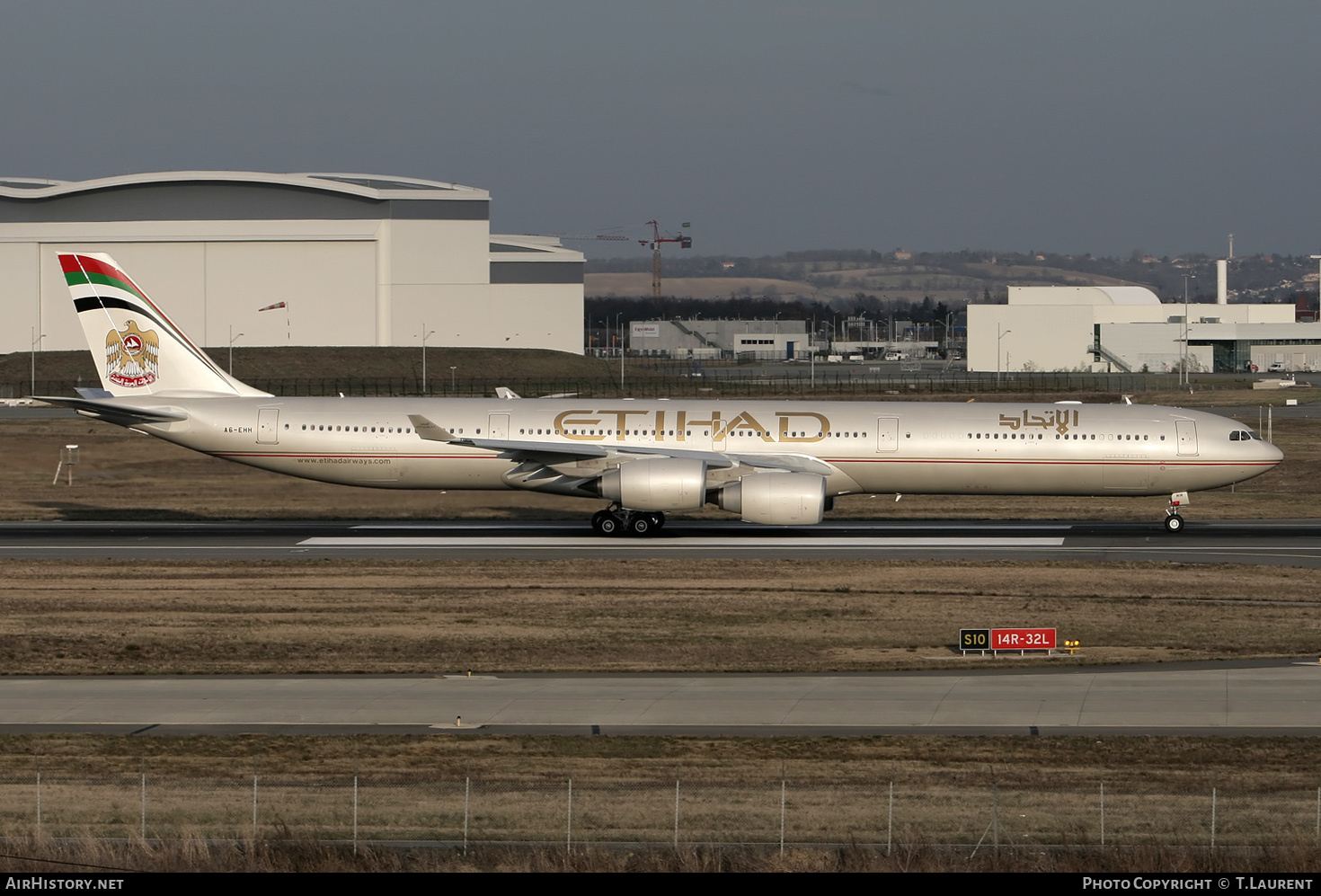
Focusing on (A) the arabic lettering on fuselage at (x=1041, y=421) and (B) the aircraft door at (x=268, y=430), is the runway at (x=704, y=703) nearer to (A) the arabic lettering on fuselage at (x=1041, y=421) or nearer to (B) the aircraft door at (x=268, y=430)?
(A) the arabic lettering on fuselage at (x=1041, y=421)

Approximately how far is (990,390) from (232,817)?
92.2 meters

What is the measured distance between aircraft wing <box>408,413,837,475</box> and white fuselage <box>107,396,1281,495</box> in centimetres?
16

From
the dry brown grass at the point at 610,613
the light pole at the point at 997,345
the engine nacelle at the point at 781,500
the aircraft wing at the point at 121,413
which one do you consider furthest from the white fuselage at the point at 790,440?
the light pole at the point at 997,345

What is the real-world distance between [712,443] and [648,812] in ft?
84.0

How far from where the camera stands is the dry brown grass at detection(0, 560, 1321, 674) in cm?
2678

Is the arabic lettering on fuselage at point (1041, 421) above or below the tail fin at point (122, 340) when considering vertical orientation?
below

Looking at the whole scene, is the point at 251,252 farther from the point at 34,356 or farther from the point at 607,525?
the point at 607,525

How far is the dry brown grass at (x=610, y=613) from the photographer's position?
26.8 metres

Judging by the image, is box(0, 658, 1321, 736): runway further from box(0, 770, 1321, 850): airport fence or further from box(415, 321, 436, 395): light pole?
box(415, 321, 436, 395): light pole

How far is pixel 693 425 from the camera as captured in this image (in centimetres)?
4212

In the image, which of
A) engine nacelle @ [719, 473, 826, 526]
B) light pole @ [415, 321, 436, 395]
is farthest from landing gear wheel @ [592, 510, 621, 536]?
light pole @ [415, 321, 436, 395]

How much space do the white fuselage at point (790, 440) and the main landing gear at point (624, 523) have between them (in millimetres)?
1605

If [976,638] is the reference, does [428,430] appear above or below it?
above

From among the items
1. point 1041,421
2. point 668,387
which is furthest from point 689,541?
point 668,387
